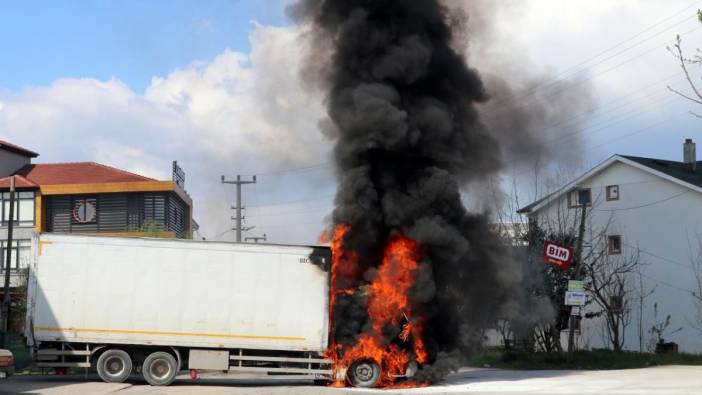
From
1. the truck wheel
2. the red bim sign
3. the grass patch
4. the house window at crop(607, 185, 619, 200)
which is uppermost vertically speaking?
the house window at crop(607, 185, 619, 200)

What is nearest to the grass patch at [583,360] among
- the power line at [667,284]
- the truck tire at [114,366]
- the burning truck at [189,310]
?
the power line at [667,284]

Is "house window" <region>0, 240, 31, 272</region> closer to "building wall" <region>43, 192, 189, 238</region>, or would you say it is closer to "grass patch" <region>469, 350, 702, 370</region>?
"building wall" <region>43, 192, 189, 238</region>

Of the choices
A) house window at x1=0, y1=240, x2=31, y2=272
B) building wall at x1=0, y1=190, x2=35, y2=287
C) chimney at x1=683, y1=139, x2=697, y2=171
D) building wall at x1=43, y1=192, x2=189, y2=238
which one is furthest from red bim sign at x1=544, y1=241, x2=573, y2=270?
building wall at x1=0, y1=190, x2=35, y2=287

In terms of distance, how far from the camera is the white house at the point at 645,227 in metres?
37.4

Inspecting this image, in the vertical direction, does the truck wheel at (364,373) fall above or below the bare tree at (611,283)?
below

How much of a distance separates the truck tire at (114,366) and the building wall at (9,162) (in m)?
30.6

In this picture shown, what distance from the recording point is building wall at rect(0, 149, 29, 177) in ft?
156

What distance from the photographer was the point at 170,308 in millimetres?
20859

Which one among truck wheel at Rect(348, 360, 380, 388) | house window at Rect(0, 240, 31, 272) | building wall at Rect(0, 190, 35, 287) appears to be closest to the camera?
truck wheel at Rect(348, 360, 380, 388)

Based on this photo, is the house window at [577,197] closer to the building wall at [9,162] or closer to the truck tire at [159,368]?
the truck tire at [159,368]

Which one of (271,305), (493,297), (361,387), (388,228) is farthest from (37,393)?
(493,297)

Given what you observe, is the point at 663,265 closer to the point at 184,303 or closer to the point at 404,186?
the point at 404,186

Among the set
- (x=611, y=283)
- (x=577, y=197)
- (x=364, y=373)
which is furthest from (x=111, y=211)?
(x=364, y=373)

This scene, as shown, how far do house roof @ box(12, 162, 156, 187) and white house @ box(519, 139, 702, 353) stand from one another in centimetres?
2461
